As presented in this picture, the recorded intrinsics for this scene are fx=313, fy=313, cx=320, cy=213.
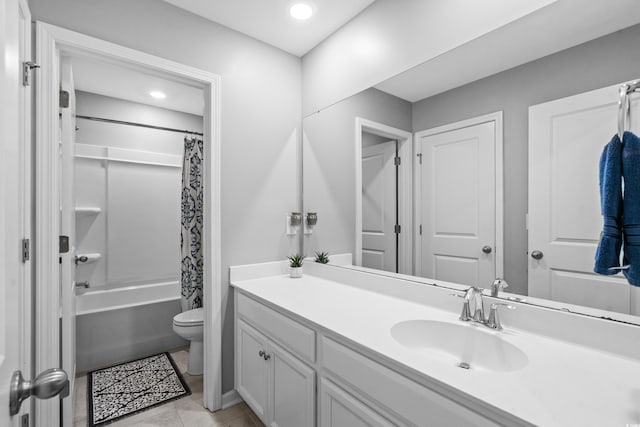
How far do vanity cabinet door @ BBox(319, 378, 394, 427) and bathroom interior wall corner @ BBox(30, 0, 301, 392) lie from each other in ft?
3.31

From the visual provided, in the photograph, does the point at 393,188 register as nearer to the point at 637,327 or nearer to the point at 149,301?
the point at 637,327

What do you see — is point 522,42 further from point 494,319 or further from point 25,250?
point 25,250

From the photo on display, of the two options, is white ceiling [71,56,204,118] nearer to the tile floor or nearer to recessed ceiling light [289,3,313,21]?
recessed ceiling light [289,3,313,21]

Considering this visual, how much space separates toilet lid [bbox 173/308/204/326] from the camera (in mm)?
2398

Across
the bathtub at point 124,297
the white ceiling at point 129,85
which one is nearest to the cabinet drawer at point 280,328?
the bathtub at point 124,297

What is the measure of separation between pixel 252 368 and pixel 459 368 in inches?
50.4

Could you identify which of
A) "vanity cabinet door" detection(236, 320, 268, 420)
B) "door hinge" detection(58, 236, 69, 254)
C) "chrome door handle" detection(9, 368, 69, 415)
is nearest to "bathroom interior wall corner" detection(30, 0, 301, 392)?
"vanity cabinet door" detection(236, 320, 268, 420)

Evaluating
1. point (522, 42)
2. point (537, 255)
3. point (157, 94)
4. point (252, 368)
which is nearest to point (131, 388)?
point (252, 368)

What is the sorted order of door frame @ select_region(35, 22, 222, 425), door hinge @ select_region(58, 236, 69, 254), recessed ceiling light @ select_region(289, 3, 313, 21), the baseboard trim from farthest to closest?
1. the baseboard trim
2. recessed ceiling light @ select_region(289, 3, 313, 21)
3. door hinge @ select_region(58, 236, 69, 254)
4. door frame @ select_region(35, 22, 222, 425)

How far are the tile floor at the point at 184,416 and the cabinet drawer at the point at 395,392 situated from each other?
1.04m

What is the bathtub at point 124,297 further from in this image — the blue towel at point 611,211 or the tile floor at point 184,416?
the blue towel at point 611,211

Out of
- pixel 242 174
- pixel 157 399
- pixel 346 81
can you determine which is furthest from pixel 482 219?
pixel 157 399

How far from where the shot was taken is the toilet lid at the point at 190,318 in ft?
7.87

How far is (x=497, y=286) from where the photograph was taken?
1.26 m
